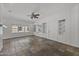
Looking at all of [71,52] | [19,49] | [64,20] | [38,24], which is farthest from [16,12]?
[71,52]

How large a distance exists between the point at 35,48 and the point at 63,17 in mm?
740

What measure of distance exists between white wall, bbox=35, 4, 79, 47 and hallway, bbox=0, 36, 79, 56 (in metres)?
0.11

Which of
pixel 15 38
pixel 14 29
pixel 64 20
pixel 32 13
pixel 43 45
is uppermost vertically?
pixel 32 13

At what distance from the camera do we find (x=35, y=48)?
1828mm

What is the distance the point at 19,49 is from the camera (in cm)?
181

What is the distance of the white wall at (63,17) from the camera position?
1.78 m

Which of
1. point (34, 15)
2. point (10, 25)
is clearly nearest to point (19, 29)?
point (10, 25)

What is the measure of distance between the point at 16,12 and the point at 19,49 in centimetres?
65

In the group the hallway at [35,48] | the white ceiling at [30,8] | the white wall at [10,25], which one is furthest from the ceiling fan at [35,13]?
the hallway at [35,48]

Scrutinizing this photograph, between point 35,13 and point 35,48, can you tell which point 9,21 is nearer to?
point 35,13

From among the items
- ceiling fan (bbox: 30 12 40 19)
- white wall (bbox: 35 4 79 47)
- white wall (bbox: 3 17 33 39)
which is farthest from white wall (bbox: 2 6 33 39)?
white wall (bbox: 35 4 79 47)

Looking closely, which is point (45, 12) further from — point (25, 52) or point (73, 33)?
point (25, 52)

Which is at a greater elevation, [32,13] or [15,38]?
[32,13]

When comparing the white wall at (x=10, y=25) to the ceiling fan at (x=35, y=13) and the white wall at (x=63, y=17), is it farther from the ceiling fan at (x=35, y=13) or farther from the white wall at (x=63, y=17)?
the white wall at (x=63, y=17)
